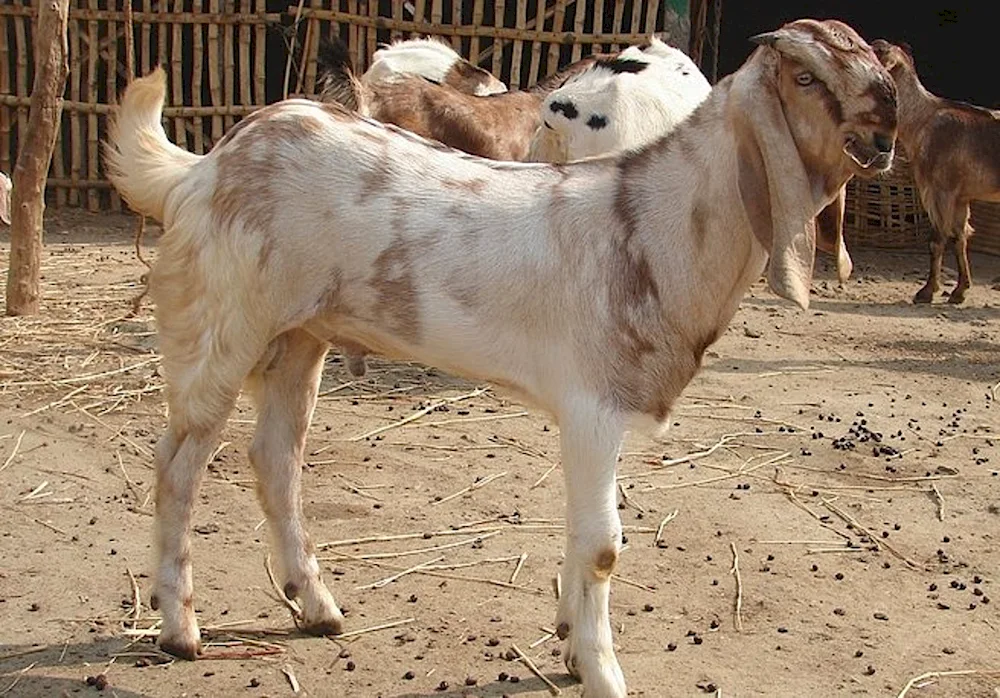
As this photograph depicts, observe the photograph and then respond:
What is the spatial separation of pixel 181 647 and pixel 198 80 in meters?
8.10

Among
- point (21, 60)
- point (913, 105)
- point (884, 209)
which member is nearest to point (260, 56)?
point (21, 60)

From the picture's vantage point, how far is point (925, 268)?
11.6 m

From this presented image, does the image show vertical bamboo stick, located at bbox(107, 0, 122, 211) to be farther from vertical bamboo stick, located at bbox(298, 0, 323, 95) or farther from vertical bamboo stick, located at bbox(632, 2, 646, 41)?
vertical bamboo stick, located at bbox(632, 2, 646, 41)

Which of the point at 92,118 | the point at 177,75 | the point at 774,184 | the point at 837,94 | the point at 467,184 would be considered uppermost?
the point at 837,94

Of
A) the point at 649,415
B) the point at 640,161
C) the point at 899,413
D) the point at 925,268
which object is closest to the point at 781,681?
the point at 649,415

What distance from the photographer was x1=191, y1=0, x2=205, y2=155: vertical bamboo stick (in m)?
11.6

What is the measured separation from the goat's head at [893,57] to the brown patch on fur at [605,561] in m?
6.99

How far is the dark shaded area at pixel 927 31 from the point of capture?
619 inches

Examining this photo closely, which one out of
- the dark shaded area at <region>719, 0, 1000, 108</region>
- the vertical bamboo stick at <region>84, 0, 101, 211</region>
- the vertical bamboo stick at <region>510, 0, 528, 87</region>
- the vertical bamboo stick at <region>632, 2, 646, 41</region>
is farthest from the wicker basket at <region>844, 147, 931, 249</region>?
the vertical bamboo stick at <region>84, 0, 101, 211</region>

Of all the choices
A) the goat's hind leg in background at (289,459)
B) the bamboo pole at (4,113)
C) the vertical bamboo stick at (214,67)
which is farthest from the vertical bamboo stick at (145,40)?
the goat's hind leg in background at (289,459)

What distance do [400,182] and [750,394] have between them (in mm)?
3718

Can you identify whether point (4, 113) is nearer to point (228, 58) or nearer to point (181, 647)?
point (228, 58)

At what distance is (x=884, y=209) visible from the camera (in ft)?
39.8

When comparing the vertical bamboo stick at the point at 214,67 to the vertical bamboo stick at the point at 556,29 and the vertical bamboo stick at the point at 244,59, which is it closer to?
the vertical bamboo stick at the point at 244,59
